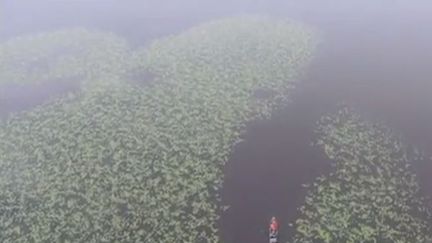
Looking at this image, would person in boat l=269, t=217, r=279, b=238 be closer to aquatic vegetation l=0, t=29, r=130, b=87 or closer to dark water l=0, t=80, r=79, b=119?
dark water l=0, t=80, r=79, b=119

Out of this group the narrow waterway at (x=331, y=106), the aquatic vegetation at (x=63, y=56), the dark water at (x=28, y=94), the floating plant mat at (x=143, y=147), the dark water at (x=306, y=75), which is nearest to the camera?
the floating plant mat at (x=143, y=147)

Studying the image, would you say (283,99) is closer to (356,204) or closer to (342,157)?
(342,157)

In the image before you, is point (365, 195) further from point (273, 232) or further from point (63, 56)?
point (63, 56)

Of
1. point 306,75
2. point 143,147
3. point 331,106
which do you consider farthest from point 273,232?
point 306,75

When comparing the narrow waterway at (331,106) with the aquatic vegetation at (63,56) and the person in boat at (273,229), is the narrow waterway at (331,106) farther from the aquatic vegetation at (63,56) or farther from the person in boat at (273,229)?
the aquatic vegetation at (63,56)

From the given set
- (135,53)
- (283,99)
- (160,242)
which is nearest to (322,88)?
(283,99)

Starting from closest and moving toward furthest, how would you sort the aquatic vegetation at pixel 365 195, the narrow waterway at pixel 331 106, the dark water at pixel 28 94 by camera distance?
the aquatic vegetation at pixel 365 195
the narrow waterway at pixel 331 106
the dark water at pixel 28 94

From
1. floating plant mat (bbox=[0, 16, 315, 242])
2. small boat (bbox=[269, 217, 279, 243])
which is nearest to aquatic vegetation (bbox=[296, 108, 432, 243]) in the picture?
small boat (bbox=[269, 217, 279, 243])

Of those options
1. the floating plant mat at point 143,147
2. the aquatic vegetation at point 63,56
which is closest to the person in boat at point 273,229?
the floating plant mat at point 143,147
